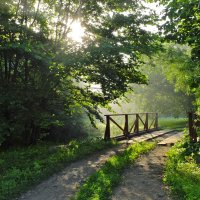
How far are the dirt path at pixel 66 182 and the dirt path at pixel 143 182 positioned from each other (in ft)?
4.00

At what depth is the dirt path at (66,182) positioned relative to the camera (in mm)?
7363

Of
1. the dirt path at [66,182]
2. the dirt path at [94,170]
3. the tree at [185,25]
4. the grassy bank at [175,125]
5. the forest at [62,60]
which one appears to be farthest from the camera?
the grassy bank at [175,125]

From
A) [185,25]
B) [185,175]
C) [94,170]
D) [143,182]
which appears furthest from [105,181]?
[185,25]

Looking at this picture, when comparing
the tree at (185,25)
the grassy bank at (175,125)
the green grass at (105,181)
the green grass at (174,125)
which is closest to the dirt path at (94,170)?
the green grass at (105,181)

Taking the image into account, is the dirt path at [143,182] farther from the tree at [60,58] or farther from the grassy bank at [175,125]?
the grassy bank at [175,125]

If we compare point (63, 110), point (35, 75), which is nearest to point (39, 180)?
point (63, 110)

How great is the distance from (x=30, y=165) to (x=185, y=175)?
5029 mm

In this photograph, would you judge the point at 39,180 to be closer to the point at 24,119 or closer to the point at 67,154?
the point at 67,154

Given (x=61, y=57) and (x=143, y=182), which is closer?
(x=143, y=182)

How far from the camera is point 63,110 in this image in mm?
14562

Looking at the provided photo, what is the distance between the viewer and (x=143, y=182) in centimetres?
821

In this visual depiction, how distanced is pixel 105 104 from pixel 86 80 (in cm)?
228

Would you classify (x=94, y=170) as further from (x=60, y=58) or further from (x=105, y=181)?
(x=60, y=58)

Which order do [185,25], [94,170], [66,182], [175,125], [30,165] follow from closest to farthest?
[185,25] → [66,182] → [94,170] → [30,165] → [175,125]
